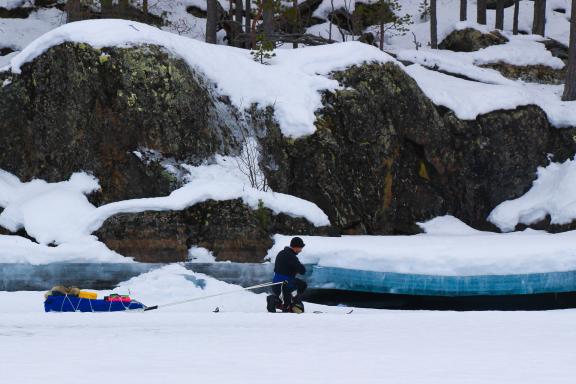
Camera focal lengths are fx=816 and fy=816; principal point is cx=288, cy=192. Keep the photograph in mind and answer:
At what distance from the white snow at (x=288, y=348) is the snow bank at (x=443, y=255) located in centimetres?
280

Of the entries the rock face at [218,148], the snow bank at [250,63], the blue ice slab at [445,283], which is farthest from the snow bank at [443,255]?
the snow bank at [250,63]

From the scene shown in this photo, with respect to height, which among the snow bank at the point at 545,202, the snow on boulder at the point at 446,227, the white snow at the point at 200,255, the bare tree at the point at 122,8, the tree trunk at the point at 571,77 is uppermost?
the bare tree at the point at 122,8

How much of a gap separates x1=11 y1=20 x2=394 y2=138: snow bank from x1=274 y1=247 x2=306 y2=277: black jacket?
19.5 feet

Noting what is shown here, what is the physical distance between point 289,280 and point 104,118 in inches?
267

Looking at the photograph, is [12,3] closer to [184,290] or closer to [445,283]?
[184,290]

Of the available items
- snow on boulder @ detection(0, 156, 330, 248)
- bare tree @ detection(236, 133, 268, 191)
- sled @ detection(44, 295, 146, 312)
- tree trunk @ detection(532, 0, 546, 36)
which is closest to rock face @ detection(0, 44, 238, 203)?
snow on boulder @ detection(0, 156, 330, 248)

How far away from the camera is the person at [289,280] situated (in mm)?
13594

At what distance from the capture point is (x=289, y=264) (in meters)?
13.6

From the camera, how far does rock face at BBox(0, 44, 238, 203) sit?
58.8 ft

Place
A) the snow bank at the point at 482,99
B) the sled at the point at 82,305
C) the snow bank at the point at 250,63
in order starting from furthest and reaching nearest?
the snow bank at the point at 482,99 → the snow bank at the point at 250,63 → the sled at the point at 82,305

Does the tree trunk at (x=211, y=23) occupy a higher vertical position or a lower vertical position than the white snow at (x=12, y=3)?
lower

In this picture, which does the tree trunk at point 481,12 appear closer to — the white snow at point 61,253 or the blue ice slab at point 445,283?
the blue ice slab at point 445,283

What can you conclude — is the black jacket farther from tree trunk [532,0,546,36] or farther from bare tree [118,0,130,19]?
tree trunk [532,0,546,36]

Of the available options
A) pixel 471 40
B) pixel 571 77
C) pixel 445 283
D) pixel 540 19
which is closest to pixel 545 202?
pixel 571 77
